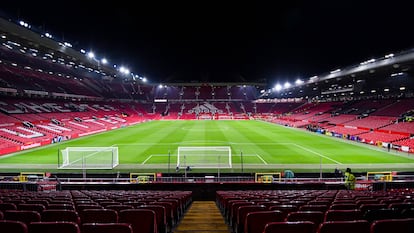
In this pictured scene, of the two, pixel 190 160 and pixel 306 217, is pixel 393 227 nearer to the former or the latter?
pixel 306 217

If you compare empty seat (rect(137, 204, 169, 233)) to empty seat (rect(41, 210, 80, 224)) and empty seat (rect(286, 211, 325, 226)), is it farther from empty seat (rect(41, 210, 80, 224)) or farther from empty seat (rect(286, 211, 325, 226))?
empty seat (rect(286, 211, 325, 226))

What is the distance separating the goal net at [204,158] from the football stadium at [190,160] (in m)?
0.10

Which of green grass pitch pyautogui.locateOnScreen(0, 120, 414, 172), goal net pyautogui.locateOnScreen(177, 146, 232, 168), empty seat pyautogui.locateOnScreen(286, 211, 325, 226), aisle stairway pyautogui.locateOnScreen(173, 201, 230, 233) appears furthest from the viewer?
goal net pyautogui.locateOnScreen(177, 146, 232, 168)

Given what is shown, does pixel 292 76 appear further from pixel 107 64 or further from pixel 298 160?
pixel 298 160

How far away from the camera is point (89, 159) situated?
26.0 metres

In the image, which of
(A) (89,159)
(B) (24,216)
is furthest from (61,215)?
(A) (89,159)

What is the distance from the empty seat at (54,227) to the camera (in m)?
3.05

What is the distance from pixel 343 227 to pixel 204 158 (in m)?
23.3

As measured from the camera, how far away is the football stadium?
4.42 meters

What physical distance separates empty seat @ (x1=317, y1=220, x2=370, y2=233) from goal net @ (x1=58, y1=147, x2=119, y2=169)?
66.2ft

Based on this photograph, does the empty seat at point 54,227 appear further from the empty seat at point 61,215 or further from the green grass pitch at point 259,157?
the green grass pitch at point 259,157

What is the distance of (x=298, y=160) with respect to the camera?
25.8 m

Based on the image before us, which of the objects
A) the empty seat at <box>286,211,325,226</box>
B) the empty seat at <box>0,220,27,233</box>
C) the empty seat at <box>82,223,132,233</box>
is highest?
the empty seat at <box>0,220,27,233</box>

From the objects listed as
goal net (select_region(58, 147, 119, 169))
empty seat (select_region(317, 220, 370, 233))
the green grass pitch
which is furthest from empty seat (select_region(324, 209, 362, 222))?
goal net (select_region(58, 147, 119, 169))
